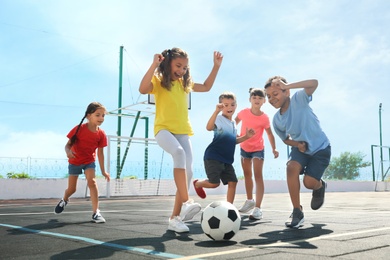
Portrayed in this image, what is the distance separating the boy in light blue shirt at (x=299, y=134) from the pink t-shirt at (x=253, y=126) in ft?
3.48

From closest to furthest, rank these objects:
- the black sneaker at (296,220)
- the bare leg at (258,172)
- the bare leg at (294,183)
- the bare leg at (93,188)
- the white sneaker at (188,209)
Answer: the white sneaker at (188,209) → the black sneaker at (296,220) → the bare leg at (294,183) → the bare leg at (93,188) → the bare leg at (258,172)

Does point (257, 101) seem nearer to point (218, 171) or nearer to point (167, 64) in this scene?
point (218, 171)

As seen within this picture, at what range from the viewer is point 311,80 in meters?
Result: 4.46

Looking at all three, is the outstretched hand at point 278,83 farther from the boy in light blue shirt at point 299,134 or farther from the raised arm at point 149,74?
the raised arm at point 149,74

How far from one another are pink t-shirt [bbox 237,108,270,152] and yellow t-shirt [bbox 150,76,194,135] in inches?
71.0

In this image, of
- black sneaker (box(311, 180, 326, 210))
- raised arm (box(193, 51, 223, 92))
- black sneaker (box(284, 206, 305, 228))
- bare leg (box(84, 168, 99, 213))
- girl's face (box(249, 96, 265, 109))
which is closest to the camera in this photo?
black sneaker (box(284, 206, 305, 228))

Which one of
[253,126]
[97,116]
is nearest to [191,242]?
[97,116]

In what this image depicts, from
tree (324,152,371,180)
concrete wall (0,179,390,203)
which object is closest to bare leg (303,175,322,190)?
concrete wall (0,179,390,203)

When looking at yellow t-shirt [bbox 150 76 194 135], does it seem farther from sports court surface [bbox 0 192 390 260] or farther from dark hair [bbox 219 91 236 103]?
dark hair [bbox 219 91 236 103]

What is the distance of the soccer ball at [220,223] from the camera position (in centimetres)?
345

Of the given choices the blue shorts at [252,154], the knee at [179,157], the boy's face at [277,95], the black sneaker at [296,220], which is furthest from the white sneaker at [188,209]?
the blue shorts at [252,154]

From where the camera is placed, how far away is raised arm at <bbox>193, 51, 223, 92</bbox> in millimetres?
4699

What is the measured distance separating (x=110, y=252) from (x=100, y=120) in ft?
9.24

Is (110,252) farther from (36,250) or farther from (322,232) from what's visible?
(322,232)
